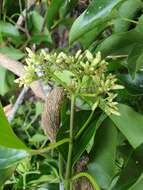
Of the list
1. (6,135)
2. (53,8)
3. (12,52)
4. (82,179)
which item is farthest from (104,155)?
(12,52)

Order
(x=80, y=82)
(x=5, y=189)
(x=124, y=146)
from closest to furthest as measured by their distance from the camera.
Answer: (x=80, y=82), (x=124, y=146), (x=5, y=189)

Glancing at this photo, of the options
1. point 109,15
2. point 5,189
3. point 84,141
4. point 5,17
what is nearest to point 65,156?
point 84,141

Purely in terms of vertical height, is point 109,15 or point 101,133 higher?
point 109,15

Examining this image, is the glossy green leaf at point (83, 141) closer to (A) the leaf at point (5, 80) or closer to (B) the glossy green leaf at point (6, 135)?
(B) the glossy green leaf at point (6, 135)

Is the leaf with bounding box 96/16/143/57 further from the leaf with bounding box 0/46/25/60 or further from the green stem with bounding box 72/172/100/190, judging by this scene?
the leaf with bounding box 0/46/25/60

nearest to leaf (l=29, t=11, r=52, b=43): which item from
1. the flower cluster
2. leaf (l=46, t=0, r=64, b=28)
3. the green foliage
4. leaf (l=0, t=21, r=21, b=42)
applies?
leaf (l=0, t=21, r=21, b=42)

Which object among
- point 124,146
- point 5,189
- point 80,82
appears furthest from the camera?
point 5,189

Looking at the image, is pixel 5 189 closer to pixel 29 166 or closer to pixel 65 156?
pixel 29 166
